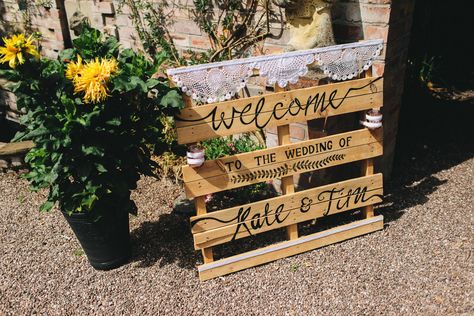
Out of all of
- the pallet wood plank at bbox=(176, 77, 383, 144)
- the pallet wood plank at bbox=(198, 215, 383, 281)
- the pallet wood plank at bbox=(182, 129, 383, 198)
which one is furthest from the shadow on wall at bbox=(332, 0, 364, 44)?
the pallet wood plank at bbox=(198, 215, 383, 281)

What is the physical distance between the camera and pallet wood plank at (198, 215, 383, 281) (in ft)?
10.4

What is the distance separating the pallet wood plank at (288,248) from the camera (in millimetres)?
3172

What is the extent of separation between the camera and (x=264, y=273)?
3.20m

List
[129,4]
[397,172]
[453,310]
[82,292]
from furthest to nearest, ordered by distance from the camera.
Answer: [129,4], [397,172], [82,292], [453,310]

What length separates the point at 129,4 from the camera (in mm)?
4699

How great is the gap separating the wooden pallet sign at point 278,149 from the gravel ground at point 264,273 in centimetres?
17

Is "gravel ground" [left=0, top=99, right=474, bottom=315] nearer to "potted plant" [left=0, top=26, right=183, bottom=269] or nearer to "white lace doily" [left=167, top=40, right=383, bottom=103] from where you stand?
"potted plant" [left=0, top=26, right=183, bottom=269]

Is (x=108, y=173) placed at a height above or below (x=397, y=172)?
above

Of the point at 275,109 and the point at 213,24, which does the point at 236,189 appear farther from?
the point at 213,24

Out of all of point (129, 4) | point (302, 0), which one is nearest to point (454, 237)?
point (302, 0)

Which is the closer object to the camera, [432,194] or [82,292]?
[82,292]

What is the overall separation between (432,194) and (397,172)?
1.50 ft

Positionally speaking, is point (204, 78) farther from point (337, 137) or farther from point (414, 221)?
point (414, 221)

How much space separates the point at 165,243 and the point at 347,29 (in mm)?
2085
